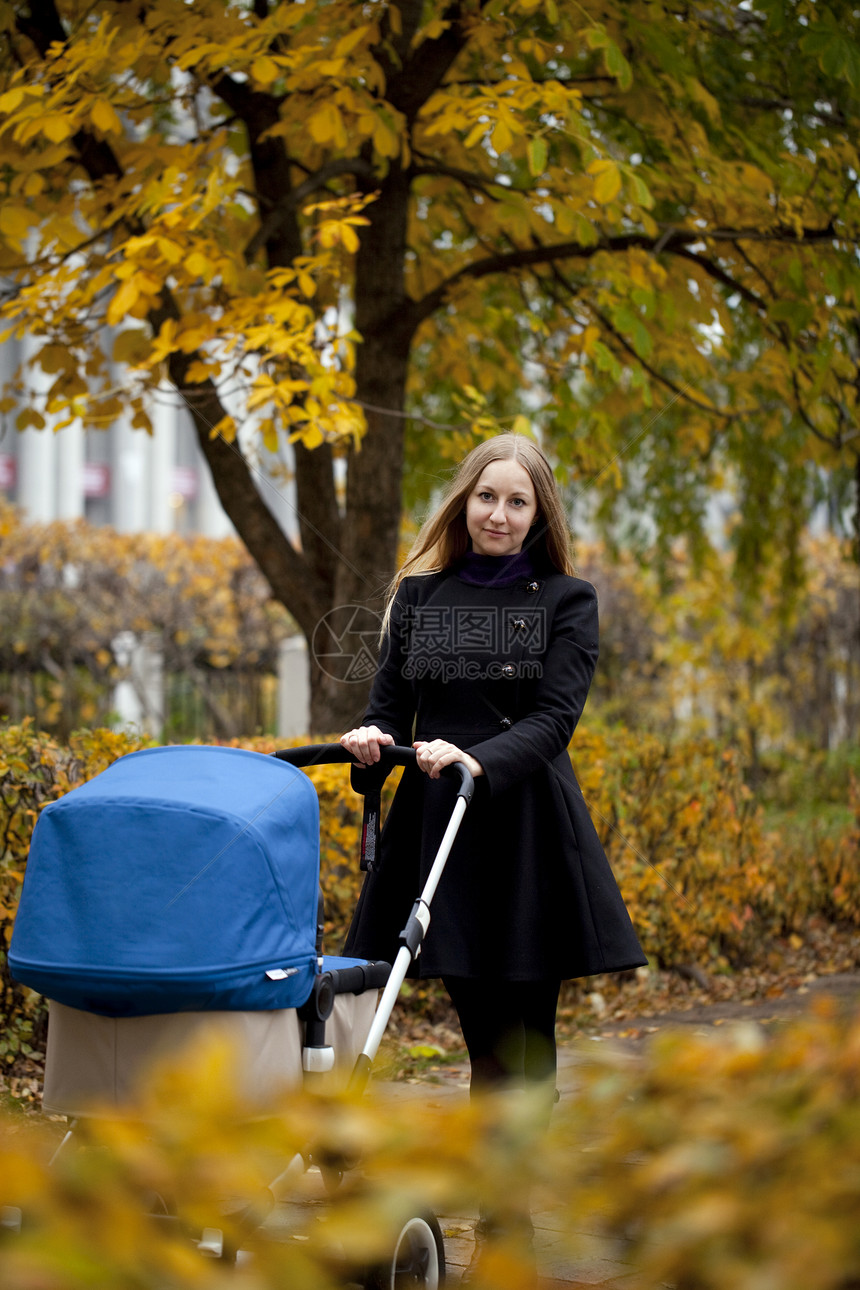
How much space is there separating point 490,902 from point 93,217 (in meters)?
4.15

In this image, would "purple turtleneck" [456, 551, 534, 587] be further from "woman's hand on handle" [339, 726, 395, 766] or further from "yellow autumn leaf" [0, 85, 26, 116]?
"yellow autumn leaf" [0, 85, 26, 116]

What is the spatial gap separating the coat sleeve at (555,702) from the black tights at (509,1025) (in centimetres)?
47

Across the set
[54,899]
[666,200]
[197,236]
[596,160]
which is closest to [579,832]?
[54,899]

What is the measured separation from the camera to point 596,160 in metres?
4.65

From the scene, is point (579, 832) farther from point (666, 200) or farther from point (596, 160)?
point (666, 200)

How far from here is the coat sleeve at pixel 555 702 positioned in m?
2.68

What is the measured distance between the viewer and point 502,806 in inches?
112

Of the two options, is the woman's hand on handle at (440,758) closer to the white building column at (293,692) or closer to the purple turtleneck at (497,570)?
the purple turtleneck at (497,570)

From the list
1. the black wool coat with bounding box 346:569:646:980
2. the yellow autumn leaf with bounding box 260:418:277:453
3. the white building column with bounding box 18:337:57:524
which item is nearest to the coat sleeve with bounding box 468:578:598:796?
the black wool coat with bounding box 346:569:646:980

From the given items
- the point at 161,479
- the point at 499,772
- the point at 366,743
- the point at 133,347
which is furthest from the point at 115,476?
the point at 499,772

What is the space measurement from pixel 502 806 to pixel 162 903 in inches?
35.9

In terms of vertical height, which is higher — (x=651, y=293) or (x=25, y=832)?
(x=651, y=293)

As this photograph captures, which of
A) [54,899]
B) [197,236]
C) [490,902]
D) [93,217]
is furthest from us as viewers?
[93,217]

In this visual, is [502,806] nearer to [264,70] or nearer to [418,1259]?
[418,1259]
